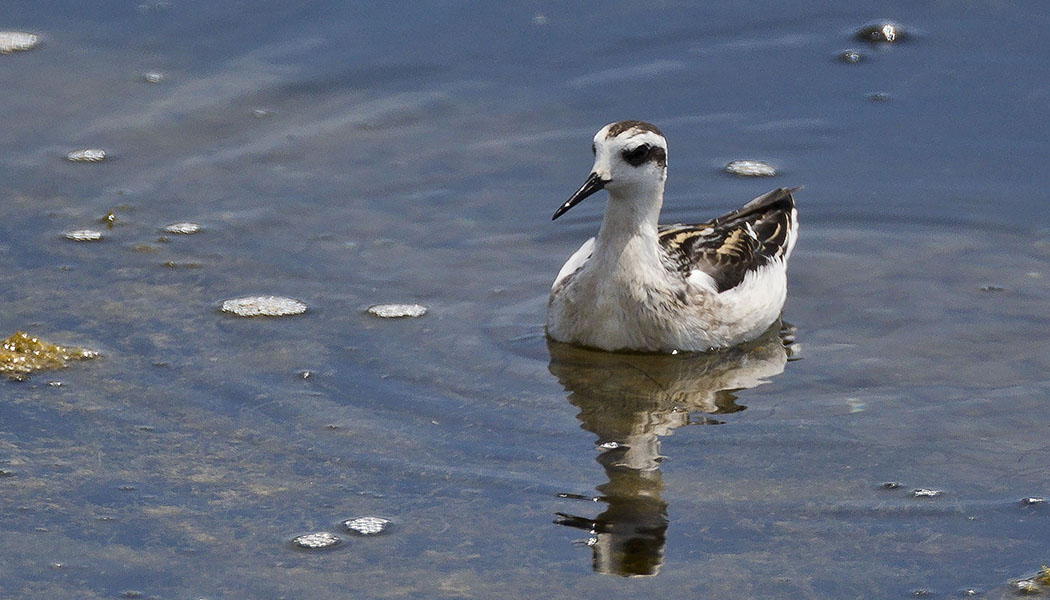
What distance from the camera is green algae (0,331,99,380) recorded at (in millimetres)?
9289

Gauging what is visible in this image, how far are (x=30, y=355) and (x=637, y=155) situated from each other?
3.83m

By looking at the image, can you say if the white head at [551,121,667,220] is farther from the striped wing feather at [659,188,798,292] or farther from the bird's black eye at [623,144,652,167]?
the striped wing feather at [659,188,798,292]

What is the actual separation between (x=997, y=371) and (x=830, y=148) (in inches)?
141

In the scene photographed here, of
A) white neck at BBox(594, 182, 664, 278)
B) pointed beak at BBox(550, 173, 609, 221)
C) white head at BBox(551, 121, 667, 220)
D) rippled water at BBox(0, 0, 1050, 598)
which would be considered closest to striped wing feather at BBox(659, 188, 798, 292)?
white neck at BBox(594, 182, 664, 278)

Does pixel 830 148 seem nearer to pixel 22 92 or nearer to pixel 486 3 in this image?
pixel 486 3

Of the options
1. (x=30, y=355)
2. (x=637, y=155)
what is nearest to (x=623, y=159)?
(x=637, y=155)

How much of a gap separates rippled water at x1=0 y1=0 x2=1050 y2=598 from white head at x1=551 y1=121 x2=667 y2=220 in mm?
1110

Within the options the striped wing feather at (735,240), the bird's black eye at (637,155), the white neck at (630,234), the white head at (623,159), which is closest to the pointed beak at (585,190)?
the white head at (623,159)

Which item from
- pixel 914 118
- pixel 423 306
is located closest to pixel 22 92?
pixel 423 306

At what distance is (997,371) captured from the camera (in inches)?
383

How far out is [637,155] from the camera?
32.5 ft

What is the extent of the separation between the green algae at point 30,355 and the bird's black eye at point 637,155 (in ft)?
11.2

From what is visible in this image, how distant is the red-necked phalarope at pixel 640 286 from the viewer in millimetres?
9938

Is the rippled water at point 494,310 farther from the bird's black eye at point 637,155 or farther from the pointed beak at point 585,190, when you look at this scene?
the bird's black eye at point 637,155
